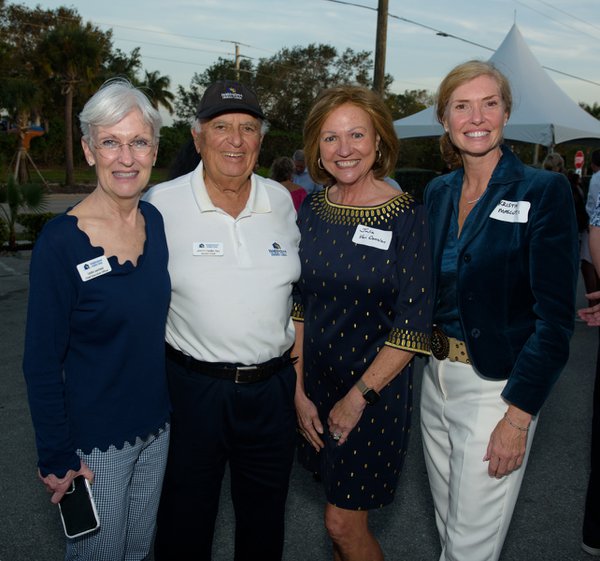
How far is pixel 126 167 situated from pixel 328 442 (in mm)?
1358

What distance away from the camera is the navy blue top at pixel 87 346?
1885 millimetres

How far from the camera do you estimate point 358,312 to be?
95.7 inches

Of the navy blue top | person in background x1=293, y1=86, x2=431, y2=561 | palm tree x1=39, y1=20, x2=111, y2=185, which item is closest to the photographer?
the navy blue top

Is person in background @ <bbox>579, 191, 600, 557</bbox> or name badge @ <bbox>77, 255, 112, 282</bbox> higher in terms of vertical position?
name badge @ <bbox>77, 255, 112, 282</bbox>

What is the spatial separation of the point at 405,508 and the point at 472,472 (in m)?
1.51

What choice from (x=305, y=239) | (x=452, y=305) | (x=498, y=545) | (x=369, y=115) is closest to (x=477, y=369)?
(x=452, y=305)

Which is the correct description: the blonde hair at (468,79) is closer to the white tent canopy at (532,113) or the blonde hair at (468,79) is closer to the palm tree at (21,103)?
the white tent canopy at (532,113)

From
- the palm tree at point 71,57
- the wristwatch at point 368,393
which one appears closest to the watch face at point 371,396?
the wristwatch at point 368,393

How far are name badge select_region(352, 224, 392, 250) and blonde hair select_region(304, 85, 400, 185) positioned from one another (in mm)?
358

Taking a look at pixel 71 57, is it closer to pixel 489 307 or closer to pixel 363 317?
pixel 363 317

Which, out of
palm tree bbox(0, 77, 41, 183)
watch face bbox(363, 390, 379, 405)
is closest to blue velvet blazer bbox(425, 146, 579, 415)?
watch face bbox(363, 390, 379, 405)

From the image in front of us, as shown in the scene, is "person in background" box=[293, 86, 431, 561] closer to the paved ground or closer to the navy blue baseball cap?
the navy blue baseball cap

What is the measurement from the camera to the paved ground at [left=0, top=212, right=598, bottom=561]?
126 inches

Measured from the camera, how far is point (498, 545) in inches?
90.3
